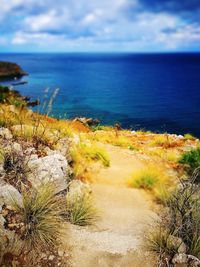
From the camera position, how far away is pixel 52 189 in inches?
243

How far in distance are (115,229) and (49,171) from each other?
1764 mm

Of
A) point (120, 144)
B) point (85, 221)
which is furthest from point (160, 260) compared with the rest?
point (120, 144)

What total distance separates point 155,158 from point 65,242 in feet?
16.5

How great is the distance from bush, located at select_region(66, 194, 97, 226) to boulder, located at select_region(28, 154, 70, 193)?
449mm

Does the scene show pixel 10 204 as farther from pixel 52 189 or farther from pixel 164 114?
pixel 164 114

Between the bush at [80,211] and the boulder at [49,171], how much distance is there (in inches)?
17.7

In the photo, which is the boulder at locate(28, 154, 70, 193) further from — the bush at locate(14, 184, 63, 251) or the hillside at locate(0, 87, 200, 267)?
the bush at locate(14, 184, 63, 251)

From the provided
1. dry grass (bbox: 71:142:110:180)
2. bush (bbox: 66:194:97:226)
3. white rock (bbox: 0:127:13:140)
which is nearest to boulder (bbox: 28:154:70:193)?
bush (bbox: 66:194:97:226)

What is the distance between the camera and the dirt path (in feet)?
17.3

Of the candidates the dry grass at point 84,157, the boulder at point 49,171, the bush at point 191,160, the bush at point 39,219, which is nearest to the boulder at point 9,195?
the bush at point 39,219

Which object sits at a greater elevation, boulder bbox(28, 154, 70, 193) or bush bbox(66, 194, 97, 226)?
boulder bbox(28, 154, 70, 193)

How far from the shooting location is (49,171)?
21.6ft

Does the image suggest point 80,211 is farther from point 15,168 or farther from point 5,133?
point 5,133

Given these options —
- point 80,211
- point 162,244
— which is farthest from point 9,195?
point 162,244
